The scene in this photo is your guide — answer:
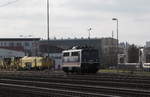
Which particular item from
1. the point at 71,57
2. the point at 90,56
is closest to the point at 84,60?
the point at 90,56

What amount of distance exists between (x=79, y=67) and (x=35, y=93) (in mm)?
26416

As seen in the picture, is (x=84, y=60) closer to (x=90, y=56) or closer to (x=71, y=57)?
(x=90, y=56)

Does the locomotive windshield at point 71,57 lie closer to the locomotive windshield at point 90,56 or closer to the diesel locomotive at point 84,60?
the diesel locomotive at point 84,60

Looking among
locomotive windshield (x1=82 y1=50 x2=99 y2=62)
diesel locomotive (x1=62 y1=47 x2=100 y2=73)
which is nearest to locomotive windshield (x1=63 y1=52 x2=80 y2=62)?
diesel locomotive (x1=62 y1=47 x2=100 y2=73)

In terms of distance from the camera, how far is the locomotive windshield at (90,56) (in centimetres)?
5138

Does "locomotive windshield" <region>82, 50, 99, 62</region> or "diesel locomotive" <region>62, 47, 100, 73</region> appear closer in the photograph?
"diesel locomotive" <region>62, 47, 100, 73</region>

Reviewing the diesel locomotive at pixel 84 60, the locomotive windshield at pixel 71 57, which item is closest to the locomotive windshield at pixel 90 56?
the diesel locomotive at pixel 84 60

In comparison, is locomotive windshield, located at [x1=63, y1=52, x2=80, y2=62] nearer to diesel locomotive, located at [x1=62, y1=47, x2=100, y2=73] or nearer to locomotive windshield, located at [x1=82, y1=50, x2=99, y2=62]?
diesel locomotive, located at [x1=62, y1=47, x2=100, y2=73]

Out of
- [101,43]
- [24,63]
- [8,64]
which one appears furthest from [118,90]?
[101,43]

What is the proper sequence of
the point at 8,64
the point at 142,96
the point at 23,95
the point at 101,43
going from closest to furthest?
1. the point at 142,96
2. the point at 23,95
3. the point at 8,64
4. the point at 101,43

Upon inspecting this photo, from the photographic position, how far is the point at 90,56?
5184 cm

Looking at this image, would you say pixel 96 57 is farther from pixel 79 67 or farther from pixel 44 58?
pixel 44 58

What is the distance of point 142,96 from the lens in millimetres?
20750

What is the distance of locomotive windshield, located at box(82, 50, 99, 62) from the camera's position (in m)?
51.4
